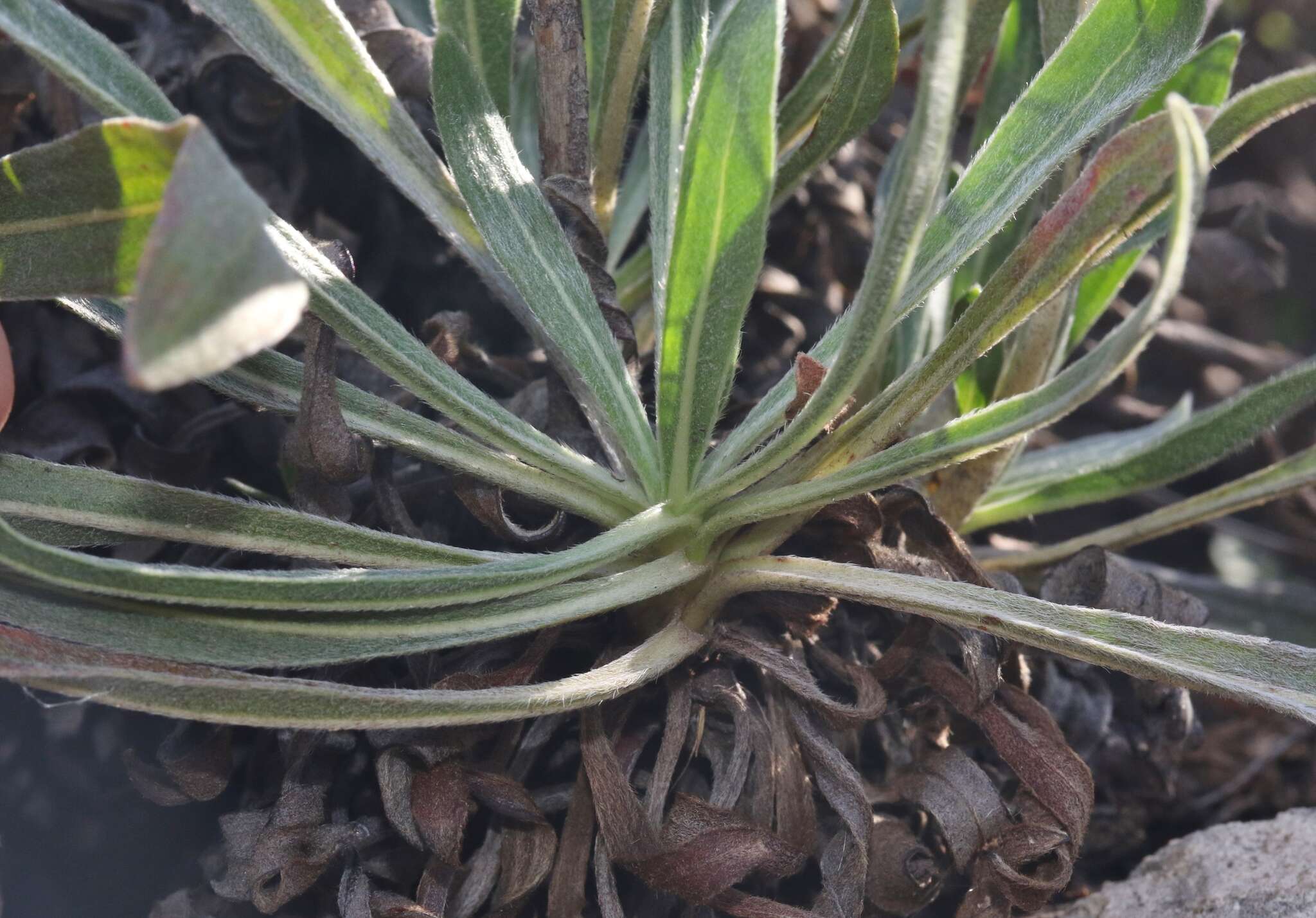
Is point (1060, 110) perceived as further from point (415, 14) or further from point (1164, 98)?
point (415, 14)

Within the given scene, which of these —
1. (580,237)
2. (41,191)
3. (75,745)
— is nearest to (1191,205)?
(580,237)

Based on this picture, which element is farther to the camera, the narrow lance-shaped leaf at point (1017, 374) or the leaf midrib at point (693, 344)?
the narrow lance-shaped leaf at point (1017, 374)

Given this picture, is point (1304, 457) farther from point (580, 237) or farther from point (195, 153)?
point (195, 153)

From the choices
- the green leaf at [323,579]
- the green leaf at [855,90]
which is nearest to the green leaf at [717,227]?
the green leaf at [323,579]

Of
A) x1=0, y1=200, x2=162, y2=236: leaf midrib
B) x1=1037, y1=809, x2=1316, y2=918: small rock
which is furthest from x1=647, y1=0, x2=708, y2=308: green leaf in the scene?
x1=1037, y1=809, x2=1316, y2=918: small rock

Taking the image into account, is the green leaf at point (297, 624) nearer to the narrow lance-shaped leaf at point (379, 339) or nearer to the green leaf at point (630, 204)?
the narrow lance-shaped leaf at point (379, 339)

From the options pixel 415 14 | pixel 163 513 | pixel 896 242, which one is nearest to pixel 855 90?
pixel 896 242

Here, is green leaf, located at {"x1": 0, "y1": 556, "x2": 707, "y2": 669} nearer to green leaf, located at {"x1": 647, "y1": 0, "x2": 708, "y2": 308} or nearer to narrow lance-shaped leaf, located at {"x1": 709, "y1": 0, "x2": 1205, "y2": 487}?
narrow lance-shaped leaf, located at {"x1": 709, "y1": 0, "x2": 1205, "y2": 487}
